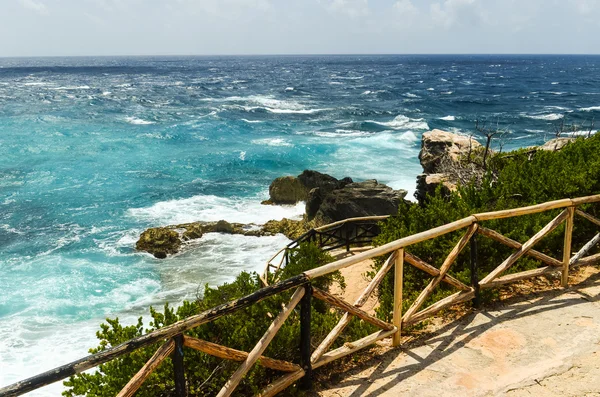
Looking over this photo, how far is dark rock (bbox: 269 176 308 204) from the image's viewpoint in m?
26.1

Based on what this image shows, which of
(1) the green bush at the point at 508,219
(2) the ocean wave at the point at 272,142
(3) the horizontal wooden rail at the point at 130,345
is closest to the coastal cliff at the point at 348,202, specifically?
(1) the green bush at the point at 508,219

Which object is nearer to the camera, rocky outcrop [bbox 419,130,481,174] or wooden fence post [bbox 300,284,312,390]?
wooden fence post [bbox 300,284,312,390]

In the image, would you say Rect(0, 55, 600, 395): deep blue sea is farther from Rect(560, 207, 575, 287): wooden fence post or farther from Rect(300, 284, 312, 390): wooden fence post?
Rect(560, 207, 575, 287): wooden fence post

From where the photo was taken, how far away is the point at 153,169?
35219 mm

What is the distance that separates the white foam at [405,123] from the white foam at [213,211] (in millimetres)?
26797

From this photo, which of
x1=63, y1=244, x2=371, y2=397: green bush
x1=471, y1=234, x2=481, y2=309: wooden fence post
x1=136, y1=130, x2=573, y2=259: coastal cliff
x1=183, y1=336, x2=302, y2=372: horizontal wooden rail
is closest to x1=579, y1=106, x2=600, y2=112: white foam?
x1=136, y1=130, x2=573, y2=259: coastal cliff

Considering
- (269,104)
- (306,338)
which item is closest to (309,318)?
(306,338)

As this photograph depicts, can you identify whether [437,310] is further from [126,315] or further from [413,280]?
[126,315]

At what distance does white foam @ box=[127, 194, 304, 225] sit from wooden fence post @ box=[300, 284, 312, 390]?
62.0ft

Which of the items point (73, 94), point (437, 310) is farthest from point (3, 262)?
point (73, 94)

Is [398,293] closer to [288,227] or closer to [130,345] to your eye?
[130,345]

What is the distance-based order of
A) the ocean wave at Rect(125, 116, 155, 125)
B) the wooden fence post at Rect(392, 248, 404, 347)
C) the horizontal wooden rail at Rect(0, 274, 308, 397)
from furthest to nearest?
the ocean wave at Rect(125, 116, 155, 125), the wooden fence post at Rect(392, 248, 404, 347), the horizontal wooden rail at Rect(0, 274, 308, 397)

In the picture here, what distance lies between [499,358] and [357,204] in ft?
50.1

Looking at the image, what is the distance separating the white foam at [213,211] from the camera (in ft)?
81.0
